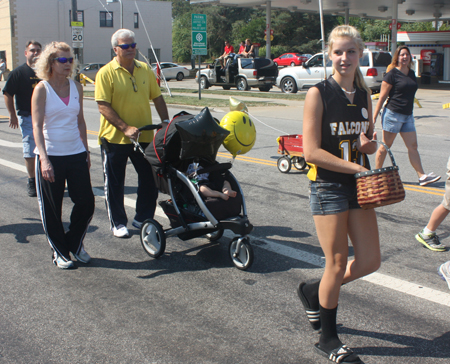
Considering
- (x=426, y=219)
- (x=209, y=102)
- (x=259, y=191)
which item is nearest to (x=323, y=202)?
(x=426, y=219)

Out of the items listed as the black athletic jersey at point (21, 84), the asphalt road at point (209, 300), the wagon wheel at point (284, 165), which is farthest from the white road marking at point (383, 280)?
the black athletic jersey at point (21, 84)

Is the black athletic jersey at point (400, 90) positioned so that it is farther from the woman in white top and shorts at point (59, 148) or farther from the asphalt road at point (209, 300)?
the woman in white top and shorts at point (59, 148)

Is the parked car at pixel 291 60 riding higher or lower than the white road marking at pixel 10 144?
higher

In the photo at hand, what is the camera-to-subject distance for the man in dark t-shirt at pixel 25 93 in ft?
22.5

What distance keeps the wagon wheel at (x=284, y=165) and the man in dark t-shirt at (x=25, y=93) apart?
395cm

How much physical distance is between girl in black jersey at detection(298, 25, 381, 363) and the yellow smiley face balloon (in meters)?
1.86

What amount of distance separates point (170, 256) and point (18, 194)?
11.5ft

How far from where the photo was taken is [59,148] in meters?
4.50

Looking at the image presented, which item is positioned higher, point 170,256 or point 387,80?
point 387,80

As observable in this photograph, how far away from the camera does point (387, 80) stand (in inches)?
299

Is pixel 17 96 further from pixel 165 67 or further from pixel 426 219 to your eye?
pixel 165 67

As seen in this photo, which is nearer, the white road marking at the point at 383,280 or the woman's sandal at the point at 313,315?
the woman's sandal at the point at 313,315

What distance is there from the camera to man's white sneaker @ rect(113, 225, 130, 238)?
5.53 m

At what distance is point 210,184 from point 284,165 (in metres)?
4.03
